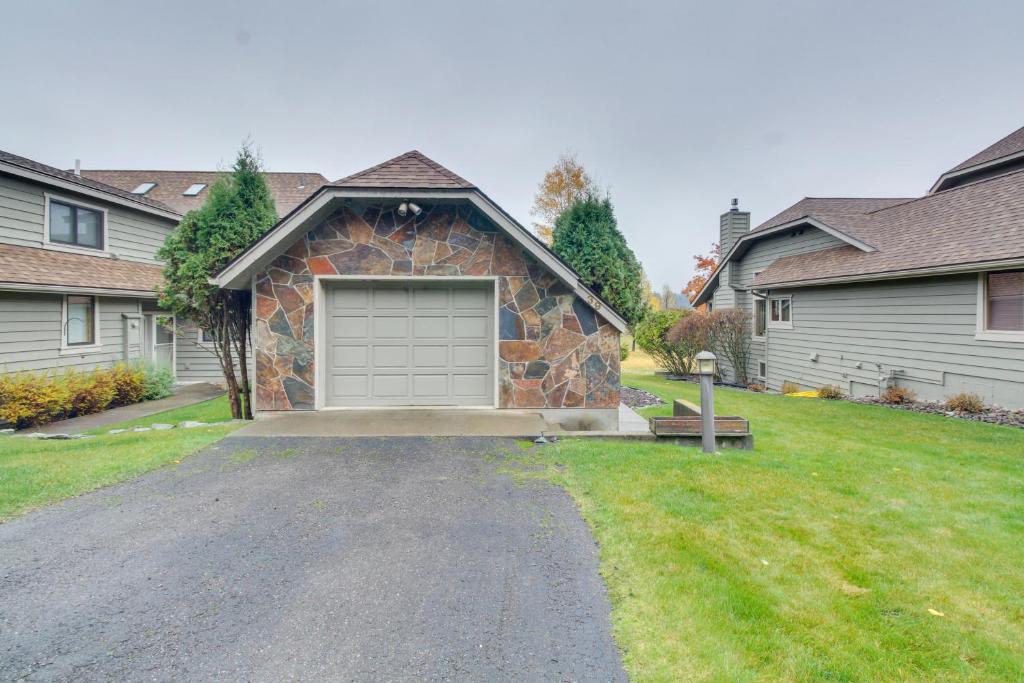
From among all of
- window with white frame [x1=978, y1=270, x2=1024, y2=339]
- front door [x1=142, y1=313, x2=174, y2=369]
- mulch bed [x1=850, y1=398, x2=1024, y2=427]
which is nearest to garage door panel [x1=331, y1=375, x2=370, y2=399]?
front door [x1=142, y1=313, x2=174, y2=369]

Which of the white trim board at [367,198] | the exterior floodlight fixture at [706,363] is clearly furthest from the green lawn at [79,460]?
the exterior floodlight fixture at [706,363]

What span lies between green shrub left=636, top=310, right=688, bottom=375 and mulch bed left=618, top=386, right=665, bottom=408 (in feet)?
19.2

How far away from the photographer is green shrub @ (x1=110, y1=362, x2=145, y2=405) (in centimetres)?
1157

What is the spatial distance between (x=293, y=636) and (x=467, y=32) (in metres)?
21.2

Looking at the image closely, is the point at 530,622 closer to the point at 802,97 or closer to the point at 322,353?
the point at 322,353

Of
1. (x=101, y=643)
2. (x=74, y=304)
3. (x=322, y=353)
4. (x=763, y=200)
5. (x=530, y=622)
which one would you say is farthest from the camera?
(x=763, y=200)

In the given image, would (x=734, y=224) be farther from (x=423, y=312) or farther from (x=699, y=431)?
(x=423, y=312)

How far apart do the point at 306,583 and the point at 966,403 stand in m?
11.8

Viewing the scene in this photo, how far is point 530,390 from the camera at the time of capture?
7969 millimetres

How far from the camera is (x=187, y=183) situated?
19.4 metres

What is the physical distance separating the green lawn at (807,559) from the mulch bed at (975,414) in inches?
102

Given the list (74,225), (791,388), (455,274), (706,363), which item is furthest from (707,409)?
(74,225)

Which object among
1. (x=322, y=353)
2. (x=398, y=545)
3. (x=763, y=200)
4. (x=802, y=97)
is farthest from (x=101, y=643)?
(x=763, y=200)

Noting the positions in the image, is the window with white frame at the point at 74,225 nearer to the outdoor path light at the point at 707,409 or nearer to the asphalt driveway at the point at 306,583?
the asphalt driveway at the point at 306,583
